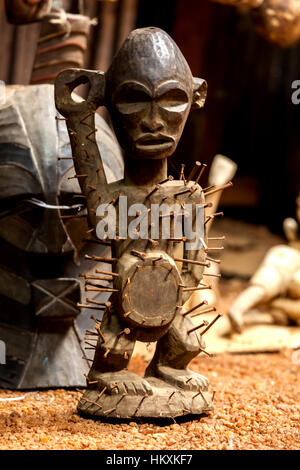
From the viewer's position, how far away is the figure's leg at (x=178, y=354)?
2.39 m

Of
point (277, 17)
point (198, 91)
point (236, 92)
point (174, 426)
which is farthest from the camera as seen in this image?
point (236, 92)

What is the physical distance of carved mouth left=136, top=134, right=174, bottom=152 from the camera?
2234 millimetres

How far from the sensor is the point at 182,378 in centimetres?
239

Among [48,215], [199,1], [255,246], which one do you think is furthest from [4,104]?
[255,246]

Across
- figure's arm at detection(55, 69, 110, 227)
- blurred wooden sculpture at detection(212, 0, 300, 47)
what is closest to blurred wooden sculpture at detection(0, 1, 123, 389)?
figure's arm at detection(55, 69, 110, 227)

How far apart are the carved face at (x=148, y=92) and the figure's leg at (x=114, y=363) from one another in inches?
20.7

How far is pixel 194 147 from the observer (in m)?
4.86

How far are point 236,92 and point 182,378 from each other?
4931 mm

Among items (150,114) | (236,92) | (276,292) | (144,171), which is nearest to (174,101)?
(150,114)

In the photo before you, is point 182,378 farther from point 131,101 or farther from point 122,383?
point 131,101

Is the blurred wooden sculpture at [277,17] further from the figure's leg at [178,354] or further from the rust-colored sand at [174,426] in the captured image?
the figure's leg at [178,354]

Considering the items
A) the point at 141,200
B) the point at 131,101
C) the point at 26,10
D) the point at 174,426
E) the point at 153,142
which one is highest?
the point at 26,10

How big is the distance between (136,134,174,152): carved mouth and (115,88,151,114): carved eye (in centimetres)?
8
